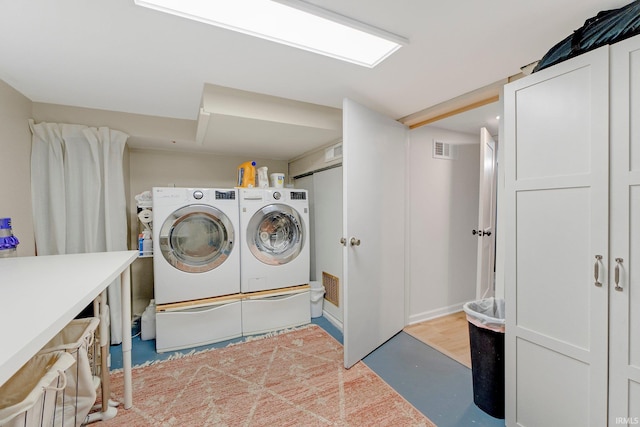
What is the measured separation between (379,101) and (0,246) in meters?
2.47

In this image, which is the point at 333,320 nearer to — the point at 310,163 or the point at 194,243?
the point at 194,243

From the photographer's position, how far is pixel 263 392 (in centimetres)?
171

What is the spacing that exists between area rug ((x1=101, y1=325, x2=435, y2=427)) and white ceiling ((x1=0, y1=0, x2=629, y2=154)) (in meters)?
1.97

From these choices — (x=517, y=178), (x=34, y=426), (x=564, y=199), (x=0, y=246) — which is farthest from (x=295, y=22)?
(x=0, y=246)

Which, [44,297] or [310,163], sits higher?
[310,163]

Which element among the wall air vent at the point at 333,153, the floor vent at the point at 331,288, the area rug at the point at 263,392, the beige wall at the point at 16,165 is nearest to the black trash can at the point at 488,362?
the area rug at the point at 263,392

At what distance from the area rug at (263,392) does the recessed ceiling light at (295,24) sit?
1961 mm

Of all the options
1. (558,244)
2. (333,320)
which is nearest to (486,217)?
(558,244)

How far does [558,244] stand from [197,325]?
2.50 metres

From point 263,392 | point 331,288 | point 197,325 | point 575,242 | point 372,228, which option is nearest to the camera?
point 575,242

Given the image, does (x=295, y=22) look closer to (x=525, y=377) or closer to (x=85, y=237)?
(x=525, y=377)

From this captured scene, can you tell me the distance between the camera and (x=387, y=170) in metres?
2.28

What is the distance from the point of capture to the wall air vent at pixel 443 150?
2.77 m

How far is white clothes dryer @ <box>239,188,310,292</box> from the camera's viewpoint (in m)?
2.50
